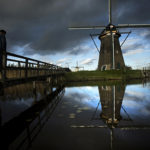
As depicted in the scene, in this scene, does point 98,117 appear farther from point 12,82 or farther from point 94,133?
point 12,82

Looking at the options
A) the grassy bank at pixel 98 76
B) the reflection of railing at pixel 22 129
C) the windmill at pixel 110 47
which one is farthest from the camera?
the windmill at pixel 110 47

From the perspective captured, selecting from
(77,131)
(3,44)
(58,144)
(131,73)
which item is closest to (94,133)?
(77,131)

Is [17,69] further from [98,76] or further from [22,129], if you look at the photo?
[98,76]

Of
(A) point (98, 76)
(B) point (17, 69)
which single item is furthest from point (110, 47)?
(B) point (17, 69)

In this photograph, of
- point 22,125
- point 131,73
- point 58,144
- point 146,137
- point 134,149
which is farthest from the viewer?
point 131,73

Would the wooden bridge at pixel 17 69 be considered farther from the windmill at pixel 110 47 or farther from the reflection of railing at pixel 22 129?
the windmill at pixel 110 47

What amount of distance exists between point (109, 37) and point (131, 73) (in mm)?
9317

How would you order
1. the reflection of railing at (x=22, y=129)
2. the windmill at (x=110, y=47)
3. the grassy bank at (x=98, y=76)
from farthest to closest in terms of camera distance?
the windmill at (x=110, y=47), the grassy bank at (x=98, y=76), the reflection of railing at (x=22, y=129)

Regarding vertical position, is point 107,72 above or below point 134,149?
above

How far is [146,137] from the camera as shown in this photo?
3021 millimetres

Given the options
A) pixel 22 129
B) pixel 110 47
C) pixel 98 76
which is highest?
pixel 110 47

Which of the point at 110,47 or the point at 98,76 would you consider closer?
the point at 98,76

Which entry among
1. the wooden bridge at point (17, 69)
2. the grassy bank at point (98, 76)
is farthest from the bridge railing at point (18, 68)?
the grassy bank at point (98, 76)

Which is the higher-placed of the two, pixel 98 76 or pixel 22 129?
pixel 98 76
